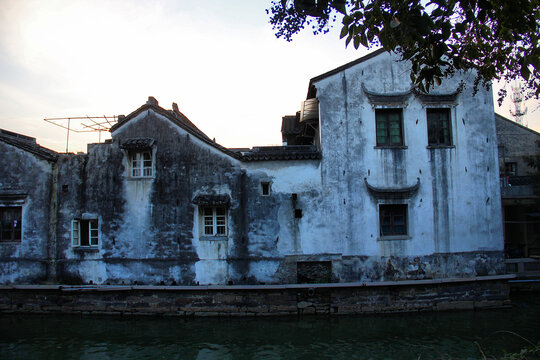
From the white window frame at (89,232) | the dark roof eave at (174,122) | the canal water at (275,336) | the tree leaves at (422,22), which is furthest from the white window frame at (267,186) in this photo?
the tree leaves at (422,22)

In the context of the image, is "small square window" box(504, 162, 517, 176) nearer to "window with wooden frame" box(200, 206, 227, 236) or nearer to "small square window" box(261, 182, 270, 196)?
"small square window" box(261, 182, 270, 196)

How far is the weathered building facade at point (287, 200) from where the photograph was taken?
530 inches

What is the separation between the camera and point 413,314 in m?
12.2

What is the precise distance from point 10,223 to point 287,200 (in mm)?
10209

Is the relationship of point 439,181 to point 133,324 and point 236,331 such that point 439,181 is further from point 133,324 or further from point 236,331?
point 133,324

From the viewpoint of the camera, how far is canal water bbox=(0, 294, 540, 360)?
9.50 meters

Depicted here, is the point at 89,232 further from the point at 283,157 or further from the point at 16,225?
the point at 283,157

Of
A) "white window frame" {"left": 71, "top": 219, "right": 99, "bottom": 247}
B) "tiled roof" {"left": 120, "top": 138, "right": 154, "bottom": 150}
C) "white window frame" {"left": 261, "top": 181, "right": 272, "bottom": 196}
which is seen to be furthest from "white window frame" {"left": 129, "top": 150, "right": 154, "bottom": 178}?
"white window frame" {"left": 261, "top": 181, "right": 272, "bottom": 196}

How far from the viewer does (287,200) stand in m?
13.6

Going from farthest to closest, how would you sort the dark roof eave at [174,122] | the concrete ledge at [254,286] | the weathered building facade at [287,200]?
the dark roof eave at [174,122] → the weathered building facade at [287,200] → the concrete ledge at [254,286]

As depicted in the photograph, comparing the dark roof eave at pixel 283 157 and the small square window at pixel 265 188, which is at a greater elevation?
the dark roof eave at pixel 283 157

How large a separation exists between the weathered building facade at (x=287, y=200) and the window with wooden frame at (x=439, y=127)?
0.04 meters

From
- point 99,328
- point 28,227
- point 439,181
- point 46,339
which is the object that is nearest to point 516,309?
point 439,181

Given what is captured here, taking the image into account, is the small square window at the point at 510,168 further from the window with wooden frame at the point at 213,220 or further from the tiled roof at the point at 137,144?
the tiled roof at the point at 137,144
